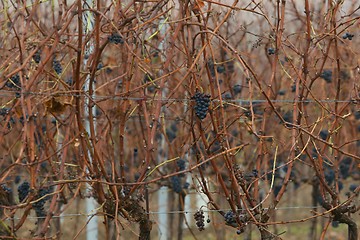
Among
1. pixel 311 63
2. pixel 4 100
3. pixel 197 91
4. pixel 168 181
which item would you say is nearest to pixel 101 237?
pixel 168 181

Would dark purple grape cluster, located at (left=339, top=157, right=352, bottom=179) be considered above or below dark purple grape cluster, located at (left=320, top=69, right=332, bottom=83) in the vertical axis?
below

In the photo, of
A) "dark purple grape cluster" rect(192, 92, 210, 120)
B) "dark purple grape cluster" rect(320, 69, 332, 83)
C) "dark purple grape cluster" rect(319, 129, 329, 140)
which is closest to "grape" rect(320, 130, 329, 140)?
"dark purple grape cluster" rect(319, 129, 329, 140)

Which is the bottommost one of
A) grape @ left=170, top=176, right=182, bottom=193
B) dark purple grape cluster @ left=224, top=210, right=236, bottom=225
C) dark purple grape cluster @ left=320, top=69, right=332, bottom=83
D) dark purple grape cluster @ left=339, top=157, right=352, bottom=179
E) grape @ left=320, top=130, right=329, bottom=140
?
dark purple grape cluster @ left=224, top=210, right=236, bottom=225

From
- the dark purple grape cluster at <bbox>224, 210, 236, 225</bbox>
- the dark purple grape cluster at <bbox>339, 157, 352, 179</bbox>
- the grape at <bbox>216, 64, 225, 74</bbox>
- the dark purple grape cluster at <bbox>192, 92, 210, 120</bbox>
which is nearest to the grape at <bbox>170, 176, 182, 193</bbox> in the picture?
the grape at <bbox>216, 64, 225, 74</bbox>

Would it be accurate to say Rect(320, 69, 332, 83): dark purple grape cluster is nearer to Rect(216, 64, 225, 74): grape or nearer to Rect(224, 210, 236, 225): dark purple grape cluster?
Rect(216, 64, 225, 74): grape

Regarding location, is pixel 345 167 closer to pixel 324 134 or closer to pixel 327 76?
pixel 324 134

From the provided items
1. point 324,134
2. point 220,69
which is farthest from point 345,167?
point 220,69

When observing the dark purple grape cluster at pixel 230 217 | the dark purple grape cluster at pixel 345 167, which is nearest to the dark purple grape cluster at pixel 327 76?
the dark purple grape cluster at pixel 345 167

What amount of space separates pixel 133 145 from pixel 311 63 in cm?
236

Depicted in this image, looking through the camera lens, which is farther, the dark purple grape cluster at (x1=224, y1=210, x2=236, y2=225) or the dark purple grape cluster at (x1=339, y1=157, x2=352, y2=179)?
the dark purple grape cluster at (x1=339, y1=157, x2=352, y2=179)


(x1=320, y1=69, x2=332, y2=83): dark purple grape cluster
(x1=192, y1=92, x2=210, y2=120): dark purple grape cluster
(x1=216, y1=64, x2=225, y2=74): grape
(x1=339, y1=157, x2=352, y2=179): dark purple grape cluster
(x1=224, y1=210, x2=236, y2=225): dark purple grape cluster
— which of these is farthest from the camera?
(x1=339, y1=157, x2=352, y2=179): dark purple grape cluster

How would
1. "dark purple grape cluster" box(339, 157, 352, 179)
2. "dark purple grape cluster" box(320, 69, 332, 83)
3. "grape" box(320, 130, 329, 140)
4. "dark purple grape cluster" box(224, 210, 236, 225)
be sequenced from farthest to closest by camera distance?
"dark purple grape cluster" box(339, 157, 352, 179) → "grape" box(320, 130, 329, 140) → "dark purple grape cluster" box(320, 69, 332, 83) → "dark purple grape cluster" box(224, 210, 236, 225)

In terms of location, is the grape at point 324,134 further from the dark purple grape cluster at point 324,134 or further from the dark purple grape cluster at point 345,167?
the dark purple grape cluster at point 345,167

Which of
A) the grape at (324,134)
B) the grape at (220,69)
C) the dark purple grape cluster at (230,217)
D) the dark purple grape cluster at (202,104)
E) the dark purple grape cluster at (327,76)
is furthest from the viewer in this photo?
the grape at (324,134)
